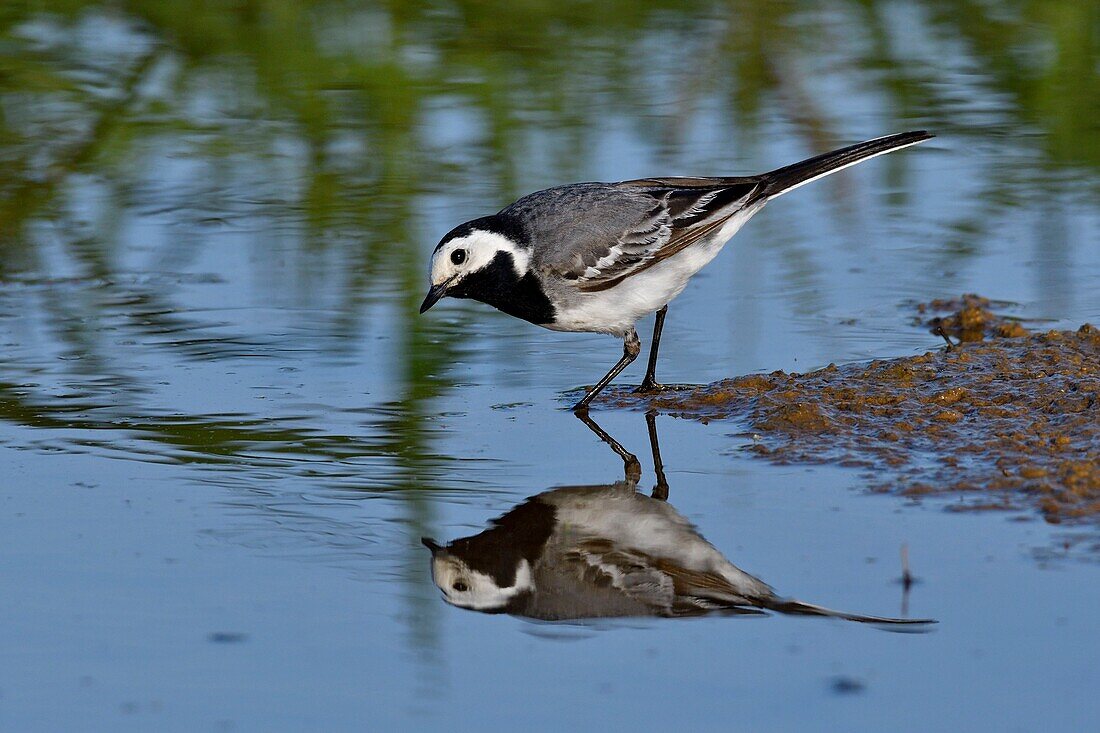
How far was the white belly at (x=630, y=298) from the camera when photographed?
747 centimetres

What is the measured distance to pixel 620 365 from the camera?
744 centimetres

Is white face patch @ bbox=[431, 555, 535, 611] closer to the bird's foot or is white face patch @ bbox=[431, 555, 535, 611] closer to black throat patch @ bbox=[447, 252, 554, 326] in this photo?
the bird's foot

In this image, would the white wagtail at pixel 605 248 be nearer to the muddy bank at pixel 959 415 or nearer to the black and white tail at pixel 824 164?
the black and white tail at pixel 824 164

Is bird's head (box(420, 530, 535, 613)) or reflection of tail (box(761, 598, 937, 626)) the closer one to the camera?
reflection of tail (box(761, 598, 937, 626))

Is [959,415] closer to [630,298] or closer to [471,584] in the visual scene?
[630,298]

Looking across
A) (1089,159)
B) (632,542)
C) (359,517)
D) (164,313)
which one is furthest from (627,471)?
(1089,159)

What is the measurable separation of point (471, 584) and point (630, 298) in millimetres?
2879

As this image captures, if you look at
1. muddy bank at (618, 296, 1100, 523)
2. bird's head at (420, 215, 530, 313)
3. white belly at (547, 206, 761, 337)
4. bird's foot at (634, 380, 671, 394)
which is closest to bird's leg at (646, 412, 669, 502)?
muddy bank at (618, 296, 1100, 523)

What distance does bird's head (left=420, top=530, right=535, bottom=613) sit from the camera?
479cm

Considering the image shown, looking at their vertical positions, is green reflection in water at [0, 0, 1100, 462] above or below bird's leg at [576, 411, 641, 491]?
above

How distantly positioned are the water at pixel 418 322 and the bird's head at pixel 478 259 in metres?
0.39

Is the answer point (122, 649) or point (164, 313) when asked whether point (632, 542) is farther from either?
point (164, 313)

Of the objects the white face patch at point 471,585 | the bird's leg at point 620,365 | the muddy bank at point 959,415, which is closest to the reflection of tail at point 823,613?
the white face patch at point 471,585

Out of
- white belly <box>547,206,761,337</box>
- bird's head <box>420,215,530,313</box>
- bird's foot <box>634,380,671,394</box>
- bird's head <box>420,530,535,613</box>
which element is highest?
bird's head <box>420,215,530,313</box>
